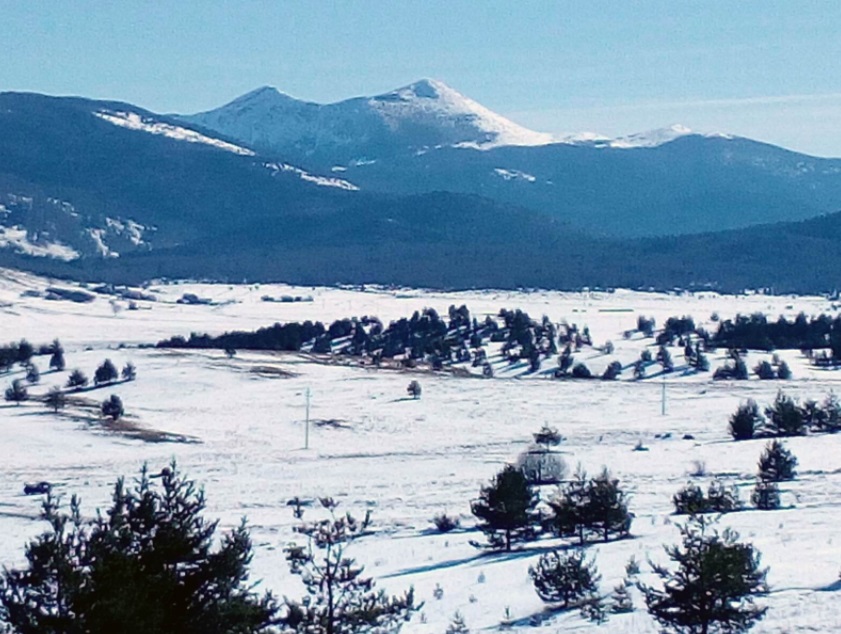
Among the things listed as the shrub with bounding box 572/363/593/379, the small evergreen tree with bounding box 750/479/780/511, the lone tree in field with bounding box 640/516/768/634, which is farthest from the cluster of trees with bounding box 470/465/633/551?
the shrub with bounding box 572/363/593/379

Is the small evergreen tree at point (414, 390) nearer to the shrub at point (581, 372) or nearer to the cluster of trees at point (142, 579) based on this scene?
the shrub at point (581, 372)

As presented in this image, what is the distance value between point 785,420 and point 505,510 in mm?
31526

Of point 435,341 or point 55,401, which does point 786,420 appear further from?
point 435,341

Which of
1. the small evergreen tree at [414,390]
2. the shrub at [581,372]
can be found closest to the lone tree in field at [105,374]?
the small evergreen tree at [414,390]

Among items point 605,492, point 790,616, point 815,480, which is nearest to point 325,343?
point 815,480

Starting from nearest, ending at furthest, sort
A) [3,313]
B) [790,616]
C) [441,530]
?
1. [790,616]
2. [441,530]
3. [3,313]

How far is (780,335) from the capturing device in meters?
116

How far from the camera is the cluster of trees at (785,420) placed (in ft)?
196

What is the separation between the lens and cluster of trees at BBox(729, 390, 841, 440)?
59.7 metres

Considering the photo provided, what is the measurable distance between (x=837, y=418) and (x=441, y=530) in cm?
3400

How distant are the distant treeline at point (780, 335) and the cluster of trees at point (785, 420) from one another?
4205 centimetres

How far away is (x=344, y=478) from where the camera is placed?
1994 inches

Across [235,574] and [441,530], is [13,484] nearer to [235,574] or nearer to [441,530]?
[441,530]

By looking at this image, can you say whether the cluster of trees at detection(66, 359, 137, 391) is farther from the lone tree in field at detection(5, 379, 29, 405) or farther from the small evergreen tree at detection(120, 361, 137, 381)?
the lone tree in field at detection(5, 379, 29, 405)
